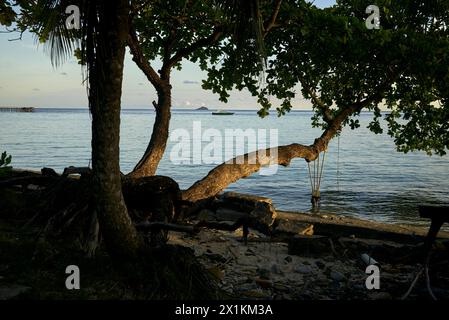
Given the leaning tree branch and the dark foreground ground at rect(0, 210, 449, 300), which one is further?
the leaning tree branch

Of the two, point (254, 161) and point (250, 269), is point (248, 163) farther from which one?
point (250, 269)

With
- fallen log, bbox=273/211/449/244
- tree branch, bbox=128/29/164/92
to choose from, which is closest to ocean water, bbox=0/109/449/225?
fallen log, bbox=273/211/449/244

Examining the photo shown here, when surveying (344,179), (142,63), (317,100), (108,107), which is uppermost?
(142,63)

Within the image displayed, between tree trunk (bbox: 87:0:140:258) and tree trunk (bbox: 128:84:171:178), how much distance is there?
220 inches

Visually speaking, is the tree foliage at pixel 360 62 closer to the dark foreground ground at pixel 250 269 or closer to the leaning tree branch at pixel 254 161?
the leaning tree branch at pixel 254 161

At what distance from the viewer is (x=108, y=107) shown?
511cm

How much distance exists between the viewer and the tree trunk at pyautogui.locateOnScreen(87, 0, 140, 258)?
4.88 m

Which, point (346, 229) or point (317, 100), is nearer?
point (346, 229)

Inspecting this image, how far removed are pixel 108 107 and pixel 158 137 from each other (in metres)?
6.33

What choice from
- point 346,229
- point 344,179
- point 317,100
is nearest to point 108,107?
point 346,229

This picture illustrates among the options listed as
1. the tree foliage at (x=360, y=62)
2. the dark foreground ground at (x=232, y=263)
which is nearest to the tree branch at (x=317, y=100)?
the tree foliage at (x=360, y=62)

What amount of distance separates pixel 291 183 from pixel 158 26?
1966 centimetres

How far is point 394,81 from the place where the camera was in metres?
12.9

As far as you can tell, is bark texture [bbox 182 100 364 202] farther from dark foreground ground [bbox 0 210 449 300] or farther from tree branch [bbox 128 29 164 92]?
tree branch [bbox 128 29 164 92]
